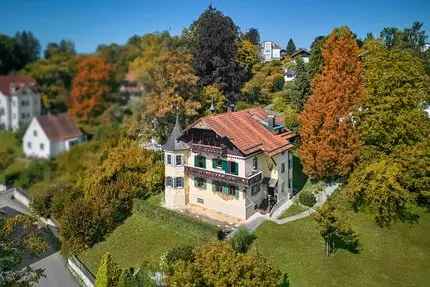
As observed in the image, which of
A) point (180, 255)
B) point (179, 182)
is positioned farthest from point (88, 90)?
point (180, 255)

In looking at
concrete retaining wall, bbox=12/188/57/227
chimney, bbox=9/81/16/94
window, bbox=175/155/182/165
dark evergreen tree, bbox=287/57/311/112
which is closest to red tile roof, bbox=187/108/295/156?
window, bbox=175/155/182/165

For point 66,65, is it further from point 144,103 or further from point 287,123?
point 287,123

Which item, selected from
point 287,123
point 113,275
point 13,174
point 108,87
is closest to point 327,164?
point 287,123

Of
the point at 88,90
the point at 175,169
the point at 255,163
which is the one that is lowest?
the point at 175,169

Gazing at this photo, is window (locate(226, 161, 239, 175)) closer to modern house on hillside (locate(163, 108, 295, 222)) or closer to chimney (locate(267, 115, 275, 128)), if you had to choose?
modern house on hillside (locate(163, 108, 295, 222))

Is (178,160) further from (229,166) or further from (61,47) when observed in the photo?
(61,47)
